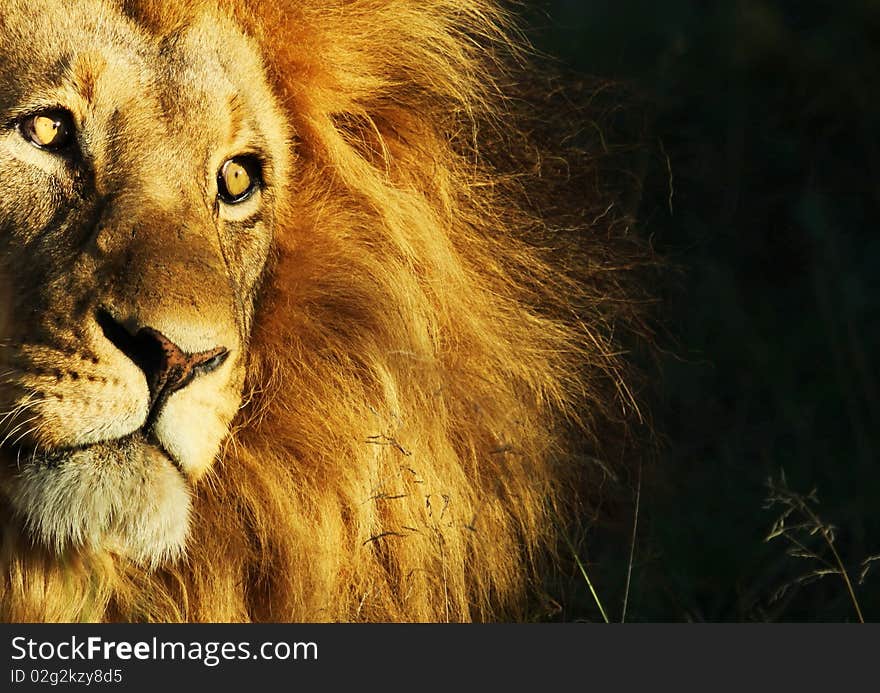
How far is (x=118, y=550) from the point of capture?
2.48 meters

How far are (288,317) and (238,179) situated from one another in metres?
0.29

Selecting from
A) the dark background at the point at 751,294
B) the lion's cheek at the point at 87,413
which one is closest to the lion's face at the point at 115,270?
the lion's cheek at the point at 87,413

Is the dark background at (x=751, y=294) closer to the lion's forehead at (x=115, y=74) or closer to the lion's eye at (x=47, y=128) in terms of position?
the lion's forehead at (x=115, y=74)

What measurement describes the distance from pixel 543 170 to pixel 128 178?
3.75ft

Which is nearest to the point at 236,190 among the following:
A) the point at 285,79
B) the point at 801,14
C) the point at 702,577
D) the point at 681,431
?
the point at 285,79

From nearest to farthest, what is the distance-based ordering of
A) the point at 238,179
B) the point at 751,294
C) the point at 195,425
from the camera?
1. the point at 195,425
2. the point at 238,179
3. the point at 751,294

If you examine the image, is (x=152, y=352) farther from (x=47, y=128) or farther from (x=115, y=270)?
(x=47, y=128)

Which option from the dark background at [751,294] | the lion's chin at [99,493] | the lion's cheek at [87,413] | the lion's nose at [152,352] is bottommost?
the dark background at [751,294]

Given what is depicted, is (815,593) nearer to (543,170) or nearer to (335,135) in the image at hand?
(543,170)

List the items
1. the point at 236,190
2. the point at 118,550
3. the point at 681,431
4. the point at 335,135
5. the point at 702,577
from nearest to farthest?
the point at 118,550 < the point at 236,190 < the point at 335,135 < the point at 702,577 < the point at 681,431

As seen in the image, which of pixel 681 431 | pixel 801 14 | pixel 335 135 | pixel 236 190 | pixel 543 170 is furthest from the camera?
pixel 801 14

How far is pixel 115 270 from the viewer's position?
241 centimetres

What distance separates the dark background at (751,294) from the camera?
142 inches

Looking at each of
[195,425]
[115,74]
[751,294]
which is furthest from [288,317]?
[751,294]
